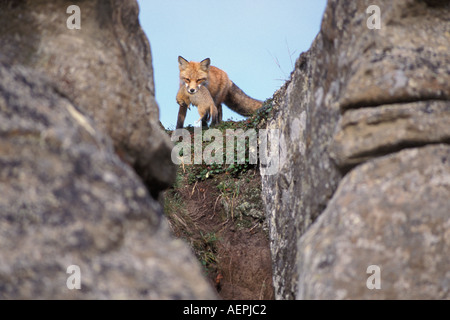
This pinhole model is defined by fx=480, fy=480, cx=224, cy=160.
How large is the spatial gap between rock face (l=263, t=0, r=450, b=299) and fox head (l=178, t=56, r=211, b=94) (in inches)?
309

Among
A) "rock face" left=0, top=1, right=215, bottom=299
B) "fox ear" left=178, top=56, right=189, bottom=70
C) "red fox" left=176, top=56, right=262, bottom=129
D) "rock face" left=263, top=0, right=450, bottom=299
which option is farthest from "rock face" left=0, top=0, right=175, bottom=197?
"fox ear" left=178, top=56, right=189, bottom=70

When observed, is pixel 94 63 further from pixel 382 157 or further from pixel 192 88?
pixel 192 88

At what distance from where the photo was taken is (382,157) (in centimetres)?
265

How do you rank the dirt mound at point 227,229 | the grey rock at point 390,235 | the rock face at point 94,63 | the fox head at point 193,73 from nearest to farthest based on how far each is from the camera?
the grey rock at point 390,235, the rock face at point 94,63, the dirt mound at point 227,229, the fox head at point 193,73

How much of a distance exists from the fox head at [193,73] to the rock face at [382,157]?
7.84 meters

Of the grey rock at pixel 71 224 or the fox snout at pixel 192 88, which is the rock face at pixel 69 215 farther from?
the fox snout at pixel 192 88

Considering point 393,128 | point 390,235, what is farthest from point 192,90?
point 390,235

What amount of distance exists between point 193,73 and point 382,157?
29.1ft

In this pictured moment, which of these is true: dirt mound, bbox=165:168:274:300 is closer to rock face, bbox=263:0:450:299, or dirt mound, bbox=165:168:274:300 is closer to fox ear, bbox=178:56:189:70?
rock face, bbox=263:0:450:299

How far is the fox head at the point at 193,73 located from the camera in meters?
11.0

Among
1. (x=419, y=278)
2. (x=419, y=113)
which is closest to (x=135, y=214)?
(x=419, y=278)

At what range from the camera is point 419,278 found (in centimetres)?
245

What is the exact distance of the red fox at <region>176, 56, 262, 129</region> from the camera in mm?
10906

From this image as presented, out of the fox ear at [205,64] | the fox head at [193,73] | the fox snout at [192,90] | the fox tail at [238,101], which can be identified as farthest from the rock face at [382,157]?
the fox tail at [238,101]
